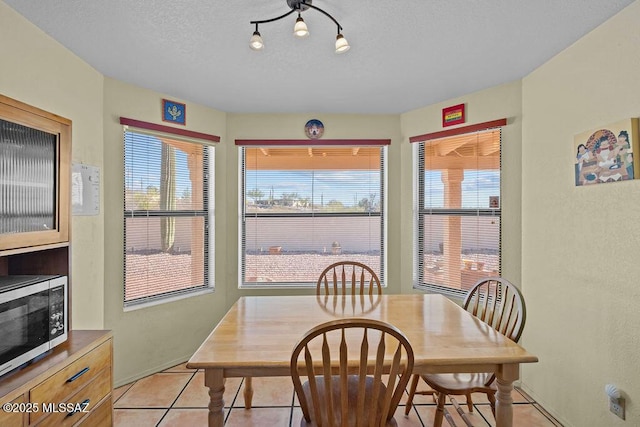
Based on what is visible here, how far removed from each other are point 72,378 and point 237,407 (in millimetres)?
1133

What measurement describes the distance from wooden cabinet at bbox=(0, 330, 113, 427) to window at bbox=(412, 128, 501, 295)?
2617 mm

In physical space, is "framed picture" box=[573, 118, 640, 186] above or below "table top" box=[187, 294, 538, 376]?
above

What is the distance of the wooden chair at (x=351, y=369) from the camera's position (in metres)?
1.23

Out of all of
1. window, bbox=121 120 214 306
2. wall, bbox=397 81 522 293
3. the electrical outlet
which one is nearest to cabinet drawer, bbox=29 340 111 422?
window, bbox=121 120 214 306

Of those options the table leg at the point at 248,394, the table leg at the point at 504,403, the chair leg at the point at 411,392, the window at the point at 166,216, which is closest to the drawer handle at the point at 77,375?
the table leg at the point at 248,394

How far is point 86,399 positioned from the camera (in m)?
1.63

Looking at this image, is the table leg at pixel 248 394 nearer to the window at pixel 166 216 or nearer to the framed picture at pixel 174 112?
the window at pixel 166 216

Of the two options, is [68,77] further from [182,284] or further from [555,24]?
[555,24]

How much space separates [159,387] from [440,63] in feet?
10.4

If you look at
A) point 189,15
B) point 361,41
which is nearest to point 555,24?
point 361,41

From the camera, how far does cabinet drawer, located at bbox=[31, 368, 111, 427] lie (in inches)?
55.8

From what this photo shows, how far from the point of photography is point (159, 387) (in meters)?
2.54

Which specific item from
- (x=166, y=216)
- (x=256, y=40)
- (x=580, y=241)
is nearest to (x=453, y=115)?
(x=580, y=241)

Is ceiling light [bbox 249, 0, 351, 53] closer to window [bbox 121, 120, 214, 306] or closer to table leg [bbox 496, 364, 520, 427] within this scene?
window [bbox 121, 120, 214, 306]
